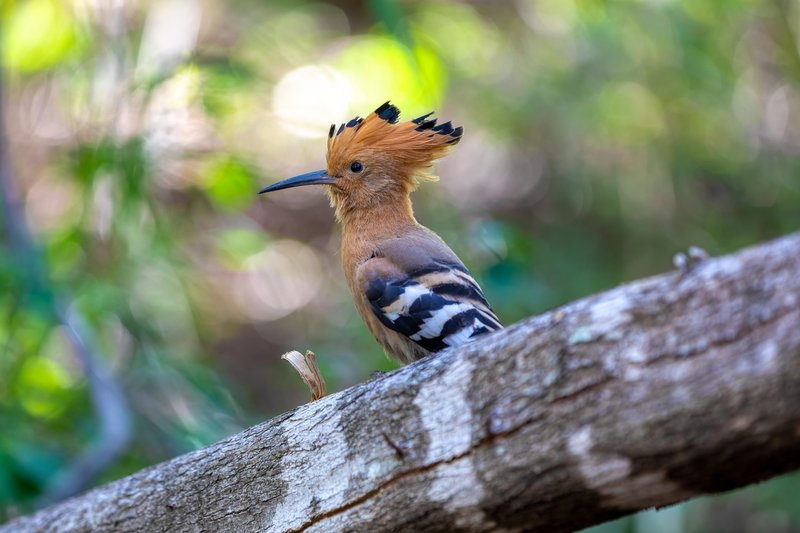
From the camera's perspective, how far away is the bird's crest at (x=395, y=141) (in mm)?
2371

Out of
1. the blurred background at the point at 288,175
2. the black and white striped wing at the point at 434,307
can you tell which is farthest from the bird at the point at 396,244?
the blurred background at the point at 288,175

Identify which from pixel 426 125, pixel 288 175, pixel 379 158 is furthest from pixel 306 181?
pixel 288 175

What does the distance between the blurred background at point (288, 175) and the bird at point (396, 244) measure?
0.17m

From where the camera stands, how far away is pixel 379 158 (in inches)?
95.6

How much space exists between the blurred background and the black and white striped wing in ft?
1.87

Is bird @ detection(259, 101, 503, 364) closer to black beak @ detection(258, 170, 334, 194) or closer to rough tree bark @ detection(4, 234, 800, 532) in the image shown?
black beak @ detection(258, 170, 334, 194)

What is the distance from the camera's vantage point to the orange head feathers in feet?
7.82

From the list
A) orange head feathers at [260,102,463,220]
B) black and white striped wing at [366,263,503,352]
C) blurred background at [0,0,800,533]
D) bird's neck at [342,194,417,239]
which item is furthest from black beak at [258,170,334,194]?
black and white striped wing at [366,263,503,352]

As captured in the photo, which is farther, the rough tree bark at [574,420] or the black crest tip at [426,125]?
the black crest tip at [426,125]

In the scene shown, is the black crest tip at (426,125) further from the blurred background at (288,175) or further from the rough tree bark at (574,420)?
the rough tree bark at (574,420)

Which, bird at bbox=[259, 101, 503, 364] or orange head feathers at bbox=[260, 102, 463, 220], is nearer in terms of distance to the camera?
bird at bbox=[259, 101, 503, 364]

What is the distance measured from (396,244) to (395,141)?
32 cm

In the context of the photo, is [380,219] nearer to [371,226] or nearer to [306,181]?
[371,226]

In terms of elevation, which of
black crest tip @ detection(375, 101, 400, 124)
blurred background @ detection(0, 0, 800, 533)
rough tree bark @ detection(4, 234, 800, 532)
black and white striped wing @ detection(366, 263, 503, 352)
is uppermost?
blurred background @ detection(0, 0, 800, 533)
